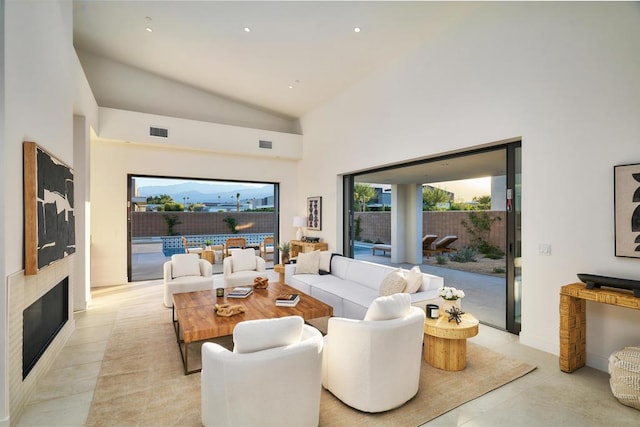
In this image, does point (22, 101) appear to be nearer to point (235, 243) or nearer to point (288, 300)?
point (288, 300)

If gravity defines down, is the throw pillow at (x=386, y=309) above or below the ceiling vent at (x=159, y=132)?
below

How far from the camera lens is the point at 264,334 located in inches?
76.7

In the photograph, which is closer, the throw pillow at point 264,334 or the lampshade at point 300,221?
the throw pillow at point 264,334

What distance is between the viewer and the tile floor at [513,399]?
2311mm

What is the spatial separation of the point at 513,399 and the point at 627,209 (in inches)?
79.8

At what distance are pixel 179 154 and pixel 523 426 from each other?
7.58m

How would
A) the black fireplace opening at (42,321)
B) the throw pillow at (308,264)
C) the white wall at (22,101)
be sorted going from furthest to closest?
the throw pillow at (308,264) < the black fireplace opening at (42,321) < the white wall at (22,101)

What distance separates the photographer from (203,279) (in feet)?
17.0

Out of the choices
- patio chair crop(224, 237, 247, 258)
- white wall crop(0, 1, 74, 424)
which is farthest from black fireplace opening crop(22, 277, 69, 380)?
patio chair crop(224, 237, 247, 258)

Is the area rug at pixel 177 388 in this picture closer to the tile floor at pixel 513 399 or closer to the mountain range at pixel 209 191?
the tile floor at pixel 513 399

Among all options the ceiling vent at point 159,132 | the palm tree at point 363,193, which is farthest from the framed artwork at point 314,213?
the palm tree at point 363,193

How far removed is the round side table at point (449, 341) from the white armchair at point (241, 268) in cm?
331

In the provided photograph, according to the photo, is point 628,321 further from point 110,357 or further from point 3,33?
point 3,33

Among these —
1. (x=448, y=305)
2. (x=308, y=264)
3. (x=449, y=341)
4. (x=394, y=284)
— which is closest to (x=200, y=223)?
(x=308, y=264)
